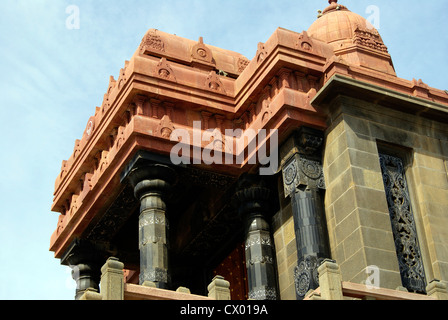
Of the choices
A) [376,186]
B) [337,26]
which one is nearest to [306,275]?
[376,186]

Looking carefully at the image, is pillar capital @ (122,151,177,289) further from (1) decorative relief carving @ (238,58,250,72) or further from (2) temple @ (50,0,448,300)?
(1) decorative relief carving @ (238,58,250,72)

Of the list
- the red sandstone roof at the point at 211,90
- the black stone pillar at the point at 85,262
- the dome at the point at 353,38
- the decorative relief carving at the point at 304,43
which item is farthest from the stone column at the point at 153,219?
the dome at the point at 353,38

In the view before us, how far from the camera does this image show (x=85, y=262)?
28.2 m

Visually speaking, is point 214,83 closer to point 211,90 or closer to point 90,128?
point 211,90

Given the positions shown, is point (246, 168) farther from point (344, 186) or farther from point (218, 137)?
point (344, 186)

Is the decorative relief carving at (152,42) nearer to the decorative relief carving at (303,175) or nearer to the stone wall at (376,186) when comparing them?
the decorative relief carving at (303,175)

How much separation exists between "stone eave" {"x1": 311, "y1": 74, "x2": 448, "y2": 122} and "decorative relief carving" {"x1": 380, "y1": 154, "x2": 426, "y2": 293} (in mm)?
1416

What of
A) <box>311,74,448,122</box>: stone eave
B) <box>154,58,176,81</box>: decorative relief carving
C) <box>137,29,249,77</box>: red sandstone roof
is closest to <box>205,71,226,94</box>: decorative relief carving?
<box>154,58,176,81</box>: decorative relief carving

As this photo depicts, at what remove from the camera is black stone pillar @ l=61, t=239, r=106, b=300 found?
28078 millimetres

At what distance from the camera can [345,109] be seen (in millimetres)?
23953
